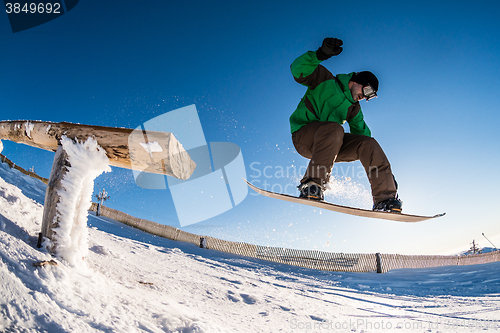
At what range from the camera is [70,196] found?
6.60 feet

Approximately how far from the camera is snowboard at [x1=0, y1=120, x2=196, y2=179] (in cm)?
194

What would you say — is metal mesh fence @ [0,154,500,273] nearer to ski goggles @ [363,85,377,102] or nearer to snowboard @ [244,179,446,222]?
snowboard @ [244,179,446,222]

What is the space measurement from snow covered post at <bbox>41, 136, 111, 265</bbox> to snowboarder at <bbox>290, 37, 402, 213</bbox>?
1.99 m

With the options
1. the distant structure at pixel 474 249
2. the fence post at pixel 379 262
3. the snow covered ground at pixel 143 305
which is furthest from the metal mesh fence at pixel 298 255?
the distant structure at pixel 474 249

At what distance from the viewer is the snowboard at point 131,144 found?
1.94m

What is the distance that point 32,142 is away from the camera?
251 centimetres

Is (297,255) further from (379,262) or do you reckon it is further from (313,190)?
(313,190)

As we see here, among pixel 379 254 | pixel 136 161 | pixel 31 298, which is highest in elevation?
pixel 136 161

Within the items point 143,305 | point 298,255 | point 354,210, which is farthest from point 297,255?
point 143,305

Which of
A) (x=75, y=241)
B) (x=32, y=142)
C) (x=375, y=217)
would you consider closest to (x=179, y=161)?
(x=75, y=241)

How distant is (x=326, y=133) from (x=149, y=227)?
11551 mm

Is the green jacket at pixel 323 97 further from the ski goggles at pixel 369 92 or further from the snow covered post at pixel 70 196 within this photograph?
the snow covered post at pixel 70 196

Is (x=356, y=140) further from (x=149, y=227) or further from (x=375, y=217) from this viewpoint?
(x=149, y=227)

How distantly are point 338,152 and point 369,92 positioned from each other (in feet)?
2.54
